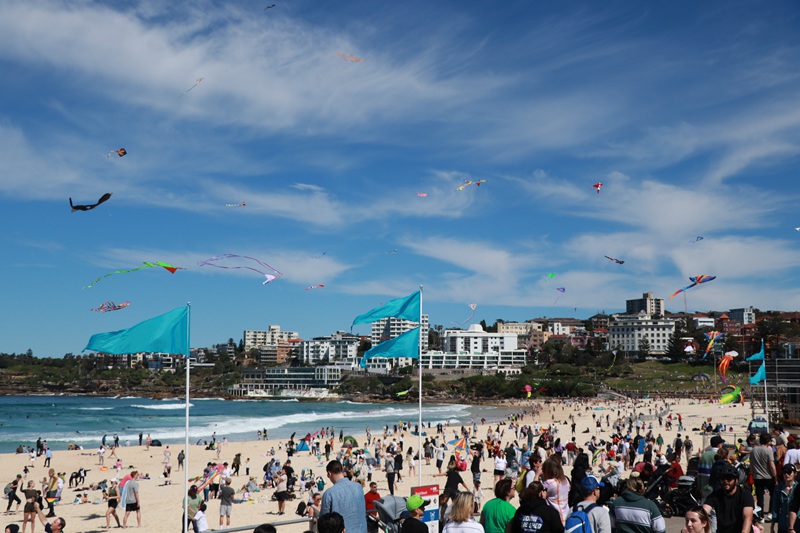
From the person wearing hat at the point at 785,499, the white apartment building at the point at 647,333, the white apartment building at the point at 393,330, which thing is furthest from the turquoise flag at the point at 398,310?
the white apartment building at the point at 393,330

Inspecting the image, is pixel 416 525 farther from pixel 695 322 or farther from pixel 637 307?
pixel 637 307

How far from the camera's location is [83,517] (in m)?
17.8

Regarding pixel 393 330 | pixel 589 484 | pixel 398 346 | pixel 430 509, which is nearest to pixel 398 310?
pixel 398 346

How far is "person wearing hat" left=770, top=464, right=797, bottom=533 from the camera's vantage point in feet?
21.6

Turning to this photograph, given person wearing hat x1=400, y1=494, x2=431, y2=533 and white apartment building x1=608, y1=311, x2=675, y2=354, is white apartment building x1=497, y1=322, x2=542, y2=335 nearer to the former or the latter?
white apartment building x1=608, y1=311, x2=675, y2=354

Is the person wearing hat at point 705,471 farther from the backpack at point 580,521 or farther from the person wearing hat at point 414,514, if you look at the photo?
the person wearing hat at point 414,514

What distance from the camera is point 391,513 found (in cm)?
702

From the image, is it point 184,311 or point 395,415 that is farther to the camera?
point 395,415

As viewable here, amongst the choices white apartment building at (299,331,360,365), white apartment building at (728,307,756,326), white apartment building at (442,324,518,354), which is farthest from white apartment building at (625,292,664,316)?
white apartment building at (299,331,360,365)

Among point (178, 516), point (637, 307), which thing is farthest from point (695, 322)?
point (178, 516)

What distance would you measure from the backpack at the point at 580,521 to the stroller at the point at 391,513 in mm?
2015

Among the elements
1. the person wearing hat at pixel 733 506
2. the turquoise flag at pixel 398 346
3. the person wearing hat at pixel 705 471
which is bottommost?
the person wearing hat at pixel 705 471

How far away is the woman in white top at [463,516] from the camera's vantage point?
17.3ft

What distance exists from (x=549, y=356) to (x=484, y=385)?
70.4 ft
